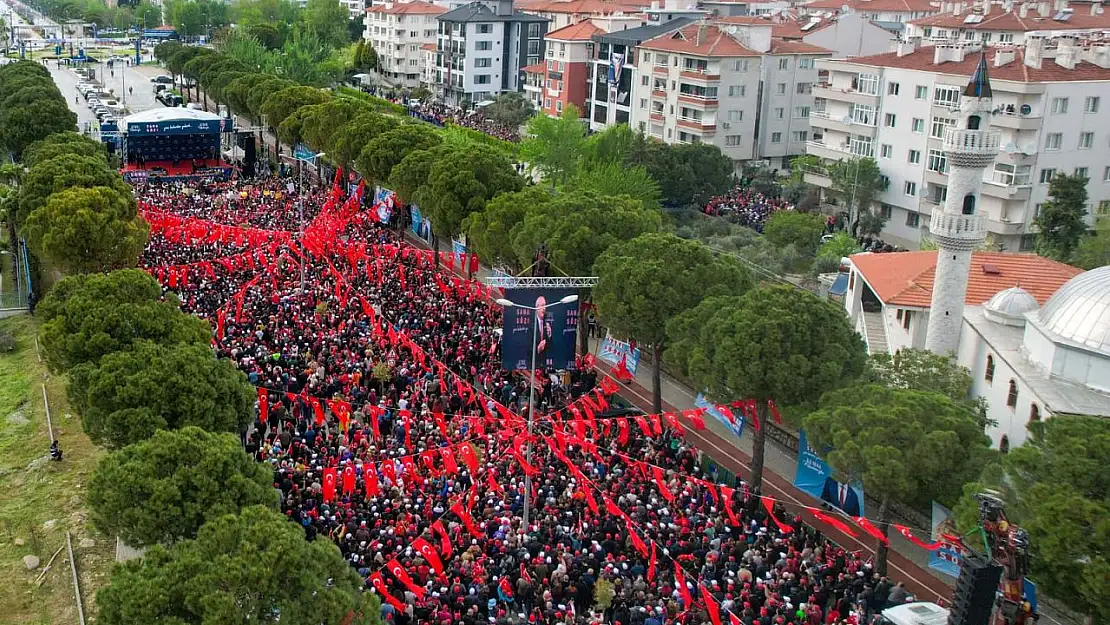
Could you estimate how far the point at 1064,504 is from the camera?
848 inches

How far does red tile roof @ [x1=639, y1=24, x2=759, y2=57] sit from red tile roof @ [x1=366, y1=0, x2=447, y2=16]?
51879 mm

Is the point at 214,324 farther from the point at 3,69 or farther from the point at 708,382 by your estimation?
the point at 3,69

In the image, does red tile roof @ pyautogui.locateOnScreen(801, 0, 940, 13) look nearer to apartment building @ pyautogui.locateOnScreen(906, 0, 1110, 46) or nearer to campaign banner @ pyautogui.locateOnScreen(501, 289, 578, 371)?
apartment building @ pyautogui.locateOnScreen(906, 0, 1110, 46)

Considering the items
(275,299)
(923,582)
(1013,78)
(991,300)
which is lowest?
(923,582)

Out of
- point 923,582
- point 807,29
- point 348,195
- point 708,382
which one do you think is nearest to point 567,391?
point 708,382

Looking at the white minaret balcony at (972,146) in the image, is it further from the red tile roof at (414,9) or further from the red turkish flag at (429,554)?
the red tile roof at (414,9)

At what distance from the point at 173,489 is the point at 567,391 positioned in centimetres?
1671

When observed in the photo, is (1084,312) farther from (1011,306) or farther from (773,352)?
(773,352)

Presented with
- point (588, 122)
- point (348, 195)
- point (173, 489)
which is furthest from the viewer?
point (588, 122)

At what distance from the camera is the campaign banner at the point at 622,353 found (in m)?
37.2

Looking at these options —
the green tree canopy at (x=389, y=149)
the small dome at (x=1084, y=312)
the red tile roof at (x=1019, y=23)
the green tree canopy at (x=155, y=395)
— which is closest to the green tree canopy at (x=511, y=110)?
the red tile roof at (x=1019, y=23)

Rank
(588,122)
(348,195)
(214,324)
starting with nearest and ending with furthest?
(214,324)
(348,195)
(588,122)

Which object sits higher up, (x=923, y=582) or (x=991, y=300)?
(x=991, y=300)

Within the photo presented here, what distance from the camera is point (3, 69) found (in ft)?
318
